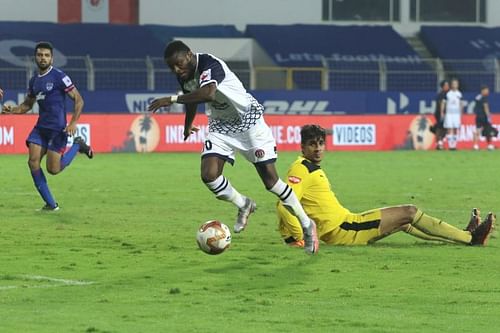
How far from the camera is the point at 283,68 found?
47.2 m

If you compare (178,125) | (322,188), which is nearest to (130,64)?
(178,125)

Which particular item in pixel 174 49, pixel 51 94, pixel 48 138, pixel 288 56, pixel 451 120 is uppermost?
pixel 288 56

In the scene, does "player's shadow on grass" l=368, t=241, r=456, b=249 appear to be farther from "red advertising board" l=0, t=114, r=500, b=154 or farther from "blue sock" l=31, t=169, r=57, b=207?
"red advertising board" l=0, t=114, r=500, b=154

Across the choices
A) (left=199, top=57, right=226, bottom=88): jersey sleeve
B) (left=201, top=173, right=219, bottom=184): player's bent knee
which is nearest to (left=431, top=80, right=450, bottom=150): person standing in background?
(left=201, top=173, right=219, bottom=184): player's bent knee

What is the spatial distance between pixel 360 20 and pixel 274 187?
1649 inches

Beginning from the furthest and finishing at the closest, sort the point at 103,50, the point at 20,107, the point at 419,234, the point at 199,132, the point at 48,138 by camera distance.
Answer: the point at 103,50
the point at 199,132
the point at 48,138
the point at 20,107
the point at 419,234

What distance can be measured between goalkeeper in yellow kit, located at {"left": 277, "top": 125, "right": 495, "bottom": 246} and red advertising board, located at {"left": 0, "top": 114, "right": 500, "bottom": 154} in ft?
68.8

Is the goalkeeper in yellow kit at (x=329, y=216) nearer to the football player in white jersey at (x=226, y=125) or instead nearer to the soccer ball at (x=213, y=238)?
the football player in white jersey at (x=226, y=125)

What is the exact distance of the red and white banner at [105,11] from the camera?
50.1 metres

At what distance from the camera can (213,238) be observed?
482 inches

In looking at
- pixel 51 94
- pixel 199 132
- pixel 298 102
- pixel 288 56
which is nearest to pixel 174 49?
pixel 51 94

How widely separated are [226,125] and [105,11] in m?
38.0

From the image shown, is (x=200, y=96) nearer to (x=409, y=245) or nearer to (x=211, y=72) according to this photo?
(x=211, y=72)

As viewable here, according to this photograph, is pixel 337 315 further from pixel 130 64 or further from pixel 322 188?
pixel 130 64
